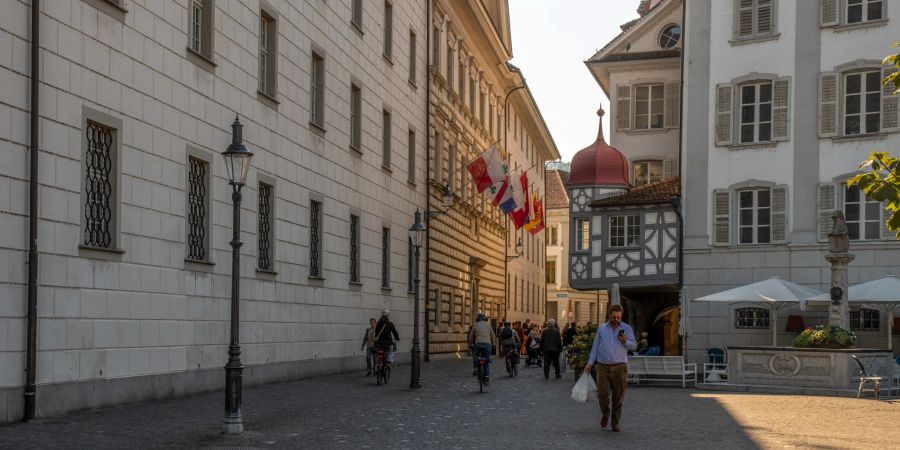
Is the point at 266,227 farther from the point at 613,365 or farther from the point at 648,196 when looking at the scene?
the point at 648,196

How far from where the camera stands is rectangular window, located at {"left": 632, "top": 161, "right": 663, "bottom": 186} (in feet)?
146

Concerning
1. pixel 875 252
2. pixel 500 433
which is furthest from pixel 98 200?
pixel 875 252

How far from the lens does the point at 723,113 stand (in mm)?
35938

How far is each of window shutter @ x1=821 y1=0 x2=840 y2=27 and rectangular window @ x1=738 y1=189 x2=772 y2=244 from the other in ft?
16.1

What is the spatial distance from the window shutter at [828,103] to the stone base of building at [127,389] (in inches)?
638

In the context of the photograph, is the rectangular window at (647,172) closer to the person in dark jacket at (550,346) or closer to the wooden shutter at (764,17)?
the wooden shutter at (764,17)

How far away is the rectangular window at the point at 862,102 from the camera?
111 feet

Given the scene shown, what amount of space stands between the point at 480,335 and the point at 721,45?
45.0ft

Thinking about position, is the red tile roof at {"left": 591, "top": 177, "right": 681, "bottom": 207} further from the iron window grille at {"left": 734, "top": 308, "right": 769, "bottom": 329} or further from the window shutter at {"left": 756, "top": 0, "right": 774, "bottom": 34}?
the window shutter at {"left": 756, "top": 0, "right": 774, "bottom": 34}

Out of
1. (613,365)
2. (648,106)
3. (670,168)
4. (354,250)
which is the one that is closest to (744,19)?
(648,106)

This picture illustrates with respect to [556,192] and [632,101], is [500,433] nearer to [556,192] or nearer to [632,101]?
[632,101]

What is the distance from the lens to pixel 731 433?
16281mm

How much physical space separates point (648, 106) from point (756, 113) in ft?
28.2


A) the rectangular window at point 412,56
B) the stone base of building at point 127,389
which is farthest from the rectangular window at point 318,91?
the rectangular window at point 412,56
